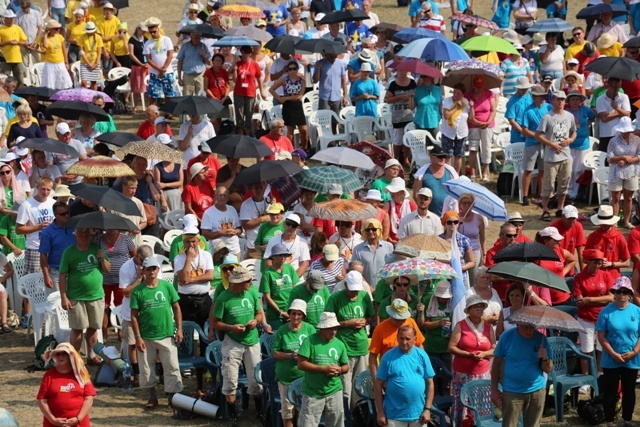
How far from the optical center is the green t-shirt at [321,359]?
39.0 ft

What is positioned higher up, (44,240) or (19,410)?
(44,240)

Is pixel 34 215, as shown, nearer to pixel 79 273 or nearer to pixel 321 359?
pixel 79 273

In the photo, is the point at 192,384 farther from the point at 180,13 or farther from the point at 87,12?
the point at 180,13

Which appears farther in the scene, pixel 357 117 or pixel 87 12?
pixel 87 12

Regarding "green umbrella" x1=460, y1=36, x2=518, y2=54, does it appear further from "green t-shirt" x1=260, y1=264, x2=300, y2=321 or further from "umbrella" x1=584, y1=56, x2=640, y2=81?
"green t-shirt" x1=260, y1=264, x2=300, y2=321

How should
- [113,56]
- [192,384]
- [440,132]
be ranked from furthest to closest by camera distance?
1. [113,56]
2. [440,132]
3. [192,384]

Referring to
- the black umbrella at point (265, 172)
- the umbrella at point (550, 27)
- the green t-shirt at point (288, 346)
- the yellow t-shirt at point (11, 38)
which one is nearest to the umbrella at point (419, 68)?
the black umbrella at point (265, 172)

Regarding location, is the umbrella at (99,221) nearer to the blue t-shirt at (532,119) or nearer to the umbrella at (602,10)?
the blue t-shirt at (532,119)

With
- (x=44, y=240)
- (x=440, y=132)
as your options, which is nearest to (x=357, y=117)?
(x=440, y=132)

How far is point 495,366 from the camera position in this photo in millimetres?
12016

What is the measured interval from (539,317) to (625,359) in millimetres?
1542

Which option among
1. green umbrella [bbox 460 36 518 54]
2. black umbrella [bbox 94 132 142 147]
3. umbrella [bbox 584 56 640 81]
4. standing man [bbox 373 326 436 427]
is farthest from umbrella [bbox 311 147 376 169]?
standing man [bbox 373 326 436 427]

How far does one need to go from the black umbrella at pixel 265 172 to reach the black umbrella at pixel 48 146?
7.09ft

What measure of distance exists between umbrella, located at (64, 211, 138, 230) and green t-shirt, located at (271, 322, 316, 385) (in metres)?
2.33
